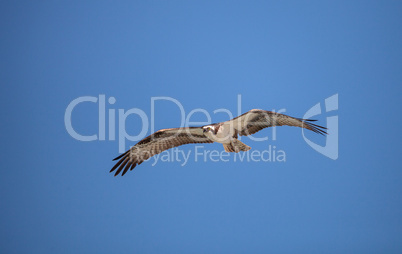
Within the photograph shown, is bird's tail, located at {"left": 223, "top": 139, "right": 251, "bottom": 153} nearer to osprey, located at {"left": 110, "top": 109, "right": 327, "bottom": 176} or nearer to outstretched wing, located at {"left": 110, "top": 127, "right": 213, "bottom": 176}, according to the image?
osprey, located at {"left": 110, "top": 109, "right": 327, "bottom": 176}

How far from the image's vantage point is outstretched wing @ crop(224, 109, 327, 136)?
12102 mm

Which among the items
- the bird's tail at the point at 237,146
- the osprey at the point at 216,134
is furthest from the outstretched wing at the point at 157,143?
the bird's tail at the point at 237,146

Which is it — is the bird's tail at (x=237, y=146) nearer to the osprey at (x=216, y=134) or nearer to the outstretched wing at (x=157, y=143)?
the osprey at (x=216, y=134)

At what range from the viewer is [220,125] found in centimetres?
1275

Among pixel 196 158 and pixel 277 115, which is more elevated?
pixel 277 115

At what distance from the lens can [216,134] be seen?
12.7 meters

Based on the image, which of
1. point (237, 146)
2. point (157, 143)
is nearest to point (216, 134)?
point (237, 146)

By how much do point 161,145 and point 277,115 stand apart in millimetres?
4027

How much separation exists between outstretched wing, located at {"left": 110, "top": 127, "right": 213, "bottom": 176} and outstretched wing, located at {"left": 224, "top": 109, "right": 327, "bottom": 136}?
47.5 inches

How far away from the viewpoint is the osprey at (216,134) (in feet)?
40.3

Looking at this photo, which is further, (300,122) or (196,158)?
(196,158)

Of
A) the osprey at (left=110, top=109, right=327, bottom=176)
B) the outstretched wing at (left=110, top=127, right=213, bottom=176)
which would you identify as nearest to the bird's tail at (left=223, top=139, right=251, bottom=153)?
the osprey at (left=110, top=109, right=327, bottom=176)

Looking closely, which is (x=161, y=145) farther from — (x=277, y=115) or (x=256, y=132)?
(x=277, y=115)

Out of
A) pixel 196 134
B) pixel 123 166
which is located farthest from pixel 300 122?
pixel 123 166
